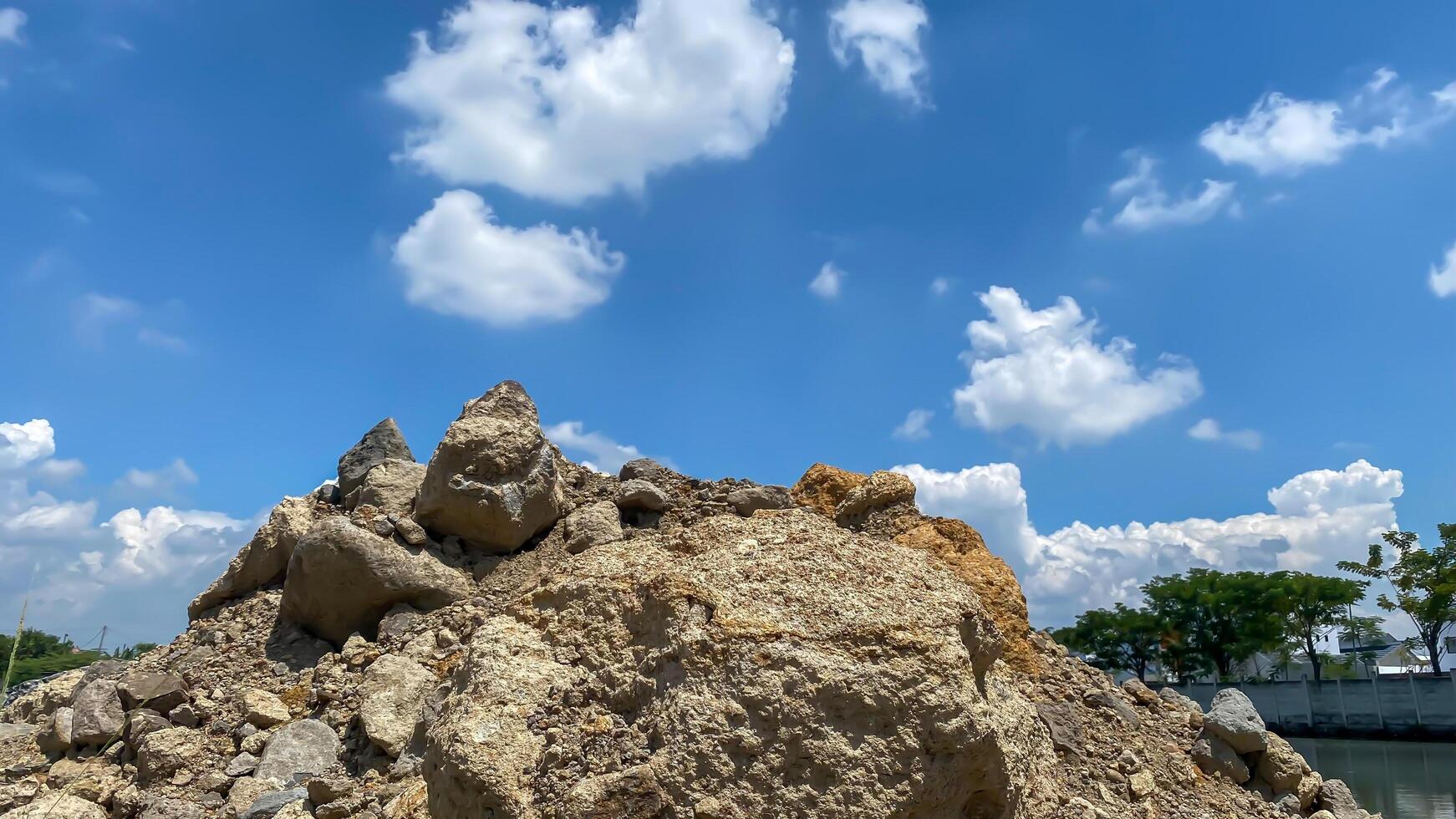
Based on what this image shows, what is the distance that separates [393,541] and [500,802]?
17.6 ft

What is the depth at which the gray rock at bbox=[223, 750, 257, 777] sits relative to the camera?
6902 mm

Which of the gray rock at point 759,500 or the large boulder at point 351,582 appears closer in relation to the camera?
the large boulder at point 351,582

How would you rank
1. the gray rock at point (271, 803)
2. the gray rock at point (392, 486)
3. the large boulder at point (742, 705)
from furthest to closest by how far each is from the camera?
1. the gray rock at point (392, 486)
2. the gray rock at point (271, 803)
3. the large boulder at point (742, 705)

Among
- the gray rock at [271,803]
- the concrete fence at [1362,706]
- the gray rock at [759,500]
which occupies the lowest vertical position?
the gray rock at [271,803]

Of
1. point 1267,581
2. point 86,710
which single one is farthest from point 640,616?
point 1267,581

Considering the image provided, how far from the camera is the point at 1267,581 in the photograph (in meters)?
49.9

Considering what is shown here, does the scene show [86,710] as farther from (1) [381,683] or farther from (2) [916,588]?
(2) [916,588]

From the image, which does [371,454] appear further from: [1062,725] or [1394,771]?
[1394,771]

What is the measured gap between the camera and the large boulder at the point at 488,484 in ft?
30.6

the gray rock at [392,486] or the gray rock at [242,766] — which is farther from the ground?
the gray rock at [392,486]

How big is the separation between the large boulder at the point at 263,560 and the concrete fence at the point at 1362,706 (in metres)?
39.4

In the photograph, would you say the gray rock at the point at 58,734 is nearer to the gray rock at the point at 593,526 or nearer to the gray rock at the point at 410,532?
the gray rock at the point at 410,532

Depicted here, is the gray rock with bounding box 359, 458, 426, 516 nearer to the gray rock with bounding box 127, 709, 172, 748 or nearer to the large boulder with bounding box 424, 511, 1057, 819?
the gray rock with bounding box 127, 709, 172, 748

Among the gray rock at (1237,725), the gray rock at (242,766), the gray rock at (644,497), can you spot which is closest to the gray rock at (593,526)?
the gray rock at (644,497)
